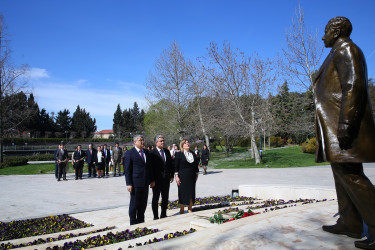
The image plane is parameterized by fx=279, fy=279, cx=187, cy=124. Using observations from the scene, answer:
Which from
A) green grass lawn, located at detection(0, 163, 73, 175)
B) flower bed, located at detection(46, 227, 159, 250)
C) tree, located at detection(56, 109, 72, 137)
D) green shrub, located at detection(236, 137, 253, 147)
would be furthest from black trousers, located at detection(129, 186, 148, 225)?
tree, located at detection(56, 109, 72, 137)

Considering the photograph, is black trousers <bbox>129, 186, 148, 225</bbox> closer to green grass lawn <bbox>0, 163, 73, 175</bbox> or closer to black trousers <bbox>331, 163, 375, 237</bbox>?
black trousers <bbox>331, 163, 375, 237</bbox>

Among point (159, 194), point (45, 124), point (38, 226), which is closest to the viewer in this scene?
point (38, 226)

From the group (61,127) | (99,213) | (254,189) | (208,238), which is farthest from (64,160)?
(61,127)

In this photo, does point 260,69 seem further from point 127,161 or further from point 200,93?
point 127,161

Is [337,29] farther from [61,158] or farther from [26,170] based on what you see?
[26,170]

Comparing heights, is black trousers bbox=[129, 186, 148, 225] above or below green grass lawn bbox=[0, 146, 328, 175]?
above

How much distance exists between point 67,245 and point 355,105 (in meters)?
4.56

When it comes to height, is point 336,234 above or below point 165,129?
below

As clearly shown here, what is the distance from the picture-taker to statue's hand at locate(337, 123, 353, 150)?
292cm

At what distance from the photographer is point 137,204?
5.96 metres

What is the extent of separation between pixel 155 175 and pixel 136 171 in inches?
30.3

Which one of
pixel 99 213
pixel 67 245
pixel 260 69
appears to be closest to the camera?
pixel 67 245

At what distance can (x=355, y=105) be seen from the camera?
294 centimetres

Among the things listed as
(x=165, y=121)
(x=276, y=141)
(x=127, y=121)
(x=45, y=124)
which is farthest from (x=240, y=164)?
(x=127, y=121)
